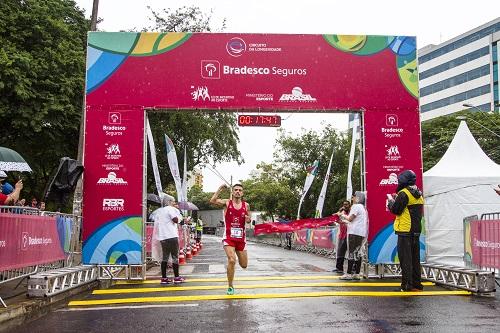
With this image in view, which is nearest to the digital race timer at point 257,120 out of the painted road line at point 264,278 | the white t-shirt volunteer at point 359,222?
the white t-shirt volunteer at point 359,222

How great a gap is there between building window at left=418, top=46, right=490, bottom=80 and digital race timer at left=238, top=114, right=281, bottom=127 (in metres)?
82.0

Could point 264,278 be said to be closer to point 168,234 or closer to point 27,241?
point 168,234

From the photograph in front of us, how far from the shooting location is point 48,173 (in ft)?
91.0

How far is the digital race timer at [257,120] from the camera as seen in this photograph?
12.6 metres

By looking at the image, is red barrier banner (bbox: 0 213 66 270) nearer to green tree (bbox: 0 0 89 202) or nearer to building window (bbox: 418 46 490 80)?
green tree (bbox: 0 0 89 202)

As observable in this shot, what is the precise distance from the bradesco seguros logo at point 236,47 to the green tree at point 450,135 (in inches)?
1483

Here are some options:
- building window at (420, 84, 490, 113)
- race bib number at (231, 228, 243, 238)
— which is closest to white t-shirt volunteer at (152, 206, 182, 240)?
race bib number at (231, 228, 243, 238)

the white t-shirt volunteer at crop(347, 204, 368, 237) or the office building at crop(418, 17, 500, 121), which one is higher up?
the office building at crop(418, 17, 500, 121)

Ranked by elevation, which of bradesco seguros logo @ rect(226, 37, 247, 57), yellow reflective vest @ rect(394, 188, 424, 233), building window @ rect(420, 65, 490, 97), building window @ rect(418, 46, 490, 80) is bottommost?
yellow reflective vest @ rect(394, 188, 424, 233)

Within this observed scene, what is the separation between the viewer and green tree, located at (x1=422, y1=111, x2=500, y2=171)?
47.7m

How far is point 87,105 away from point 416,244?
7.57 meters

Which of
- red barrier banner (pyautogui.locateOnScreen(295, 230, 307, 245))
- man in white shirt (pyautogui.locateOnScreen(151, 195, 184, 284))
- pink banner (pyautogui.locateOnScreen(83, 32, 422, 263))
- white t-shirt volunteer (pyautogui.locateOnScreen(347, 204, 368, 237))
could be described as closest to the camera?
man in white shirt (pyautogui.locateOnScreen(151, 195, 184, 284))

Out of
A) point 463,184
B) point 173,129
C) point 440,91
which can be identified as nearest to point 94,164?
point 463,184

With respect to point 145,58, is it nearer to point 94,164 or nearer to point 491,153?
point 94,164
